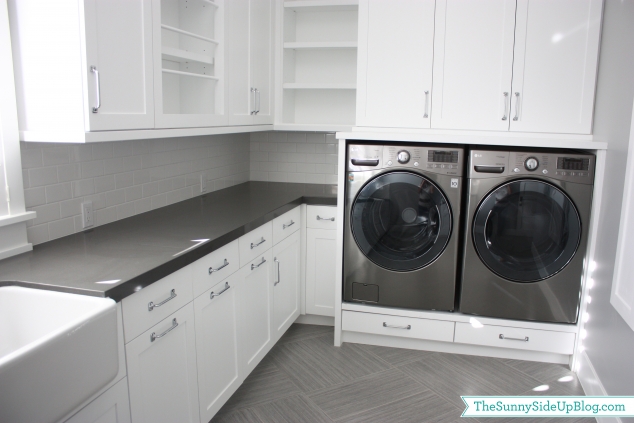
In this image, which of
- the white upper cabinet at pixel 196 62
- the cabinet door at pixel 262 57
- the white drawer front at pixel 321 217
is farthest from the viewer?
the white drawer front at pixel 321 217

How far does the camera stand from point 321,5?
332 cm

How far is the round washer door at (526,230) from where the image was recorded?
8.98 ft

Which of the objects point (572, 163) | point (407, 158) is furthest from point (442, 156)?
point (572, 163)

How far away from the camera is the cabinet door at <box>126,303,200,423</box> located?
1.63 metres

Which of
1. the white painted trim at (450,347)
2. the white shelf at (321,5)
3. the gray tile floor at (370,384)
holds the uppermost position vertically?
the white shelf at (321,5)

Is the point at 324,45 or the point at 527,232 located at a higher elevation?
the point at 324,45

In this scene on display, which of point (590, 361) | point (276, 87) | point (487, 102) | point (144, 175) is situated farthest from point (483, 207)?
point (144, 175)

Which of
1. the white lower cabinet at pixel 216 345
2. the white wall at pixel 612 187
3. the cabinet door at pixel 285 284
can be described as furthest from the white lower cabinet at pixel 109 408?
the white wall at pixel 612 187

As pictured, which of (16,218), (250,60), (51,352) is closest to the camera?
(51,352)

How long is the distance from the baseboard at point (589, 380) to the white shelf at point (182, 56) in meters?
2.54

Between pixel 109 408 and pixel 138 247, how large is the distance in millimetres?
642

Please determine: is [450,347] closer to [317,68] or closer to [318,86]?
[318,86]

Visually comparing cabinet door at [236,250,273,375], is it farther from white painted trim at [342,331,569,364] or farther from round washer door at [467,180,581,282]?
round washer door at [467,180,581,282]

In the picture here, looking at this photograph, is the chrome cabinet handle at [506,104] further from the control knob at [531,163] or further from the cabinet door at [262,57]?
the cabinet door at [262,57]
